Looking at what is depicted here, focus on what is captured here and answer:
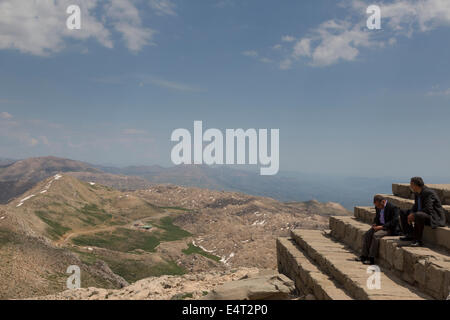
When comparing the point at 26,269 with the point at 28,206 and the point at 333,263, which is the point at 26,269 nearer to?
the point at 333,263

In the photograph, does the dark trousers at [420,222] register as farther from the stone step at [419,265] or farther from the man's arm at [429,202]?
the stone step at [419,265]

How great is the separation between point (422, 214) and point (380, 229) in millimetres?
1730

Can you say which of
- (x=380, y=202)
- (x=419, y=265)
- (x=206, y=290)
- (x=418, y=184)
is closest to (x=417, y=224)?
(x=418, y=184)

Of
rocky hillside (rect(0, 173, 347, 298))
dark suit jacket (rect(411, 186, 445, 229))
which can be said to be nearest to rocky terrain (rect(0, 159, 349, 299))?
rocky hillside (rect(0, 173, 347, 298))

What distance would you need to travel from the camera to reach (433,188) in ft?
44.6

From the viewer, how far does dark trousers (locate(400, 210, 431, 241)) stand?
10.6 metres

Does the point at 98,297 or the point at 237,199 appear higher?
the point at 98,297

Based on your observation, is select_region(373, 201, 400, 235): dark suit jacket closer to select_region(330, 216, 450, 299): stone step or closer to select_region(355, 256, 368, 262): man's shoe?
select_region(330, 216, 450, 299): stone step

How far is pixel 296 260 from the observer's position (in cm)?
1411

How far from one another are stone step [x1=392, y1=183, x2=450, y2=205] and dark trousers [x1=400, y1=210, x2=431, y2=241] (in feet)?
9.10

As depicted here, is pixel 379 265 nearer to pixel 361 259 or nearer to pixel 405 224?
pixel 361 259

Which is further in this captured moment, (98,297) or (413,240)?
(98,297)
